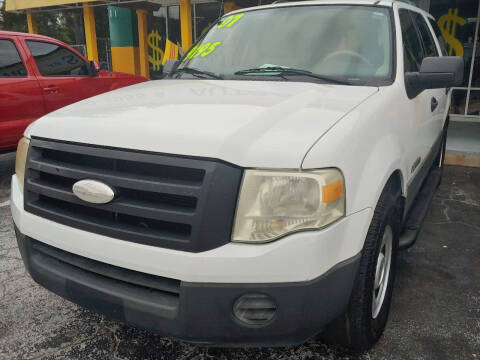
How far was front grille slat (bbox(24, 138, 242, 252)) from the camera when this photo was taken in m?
1.57

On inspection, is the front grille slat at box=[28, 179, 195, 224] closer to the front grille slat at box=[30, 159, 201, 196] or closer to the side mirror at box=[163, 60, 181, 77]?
the front grille slat at box=[30, 159, 201, 196]

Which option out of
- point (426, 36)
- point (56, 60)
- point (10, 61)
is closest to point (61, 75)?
point (56, 60)

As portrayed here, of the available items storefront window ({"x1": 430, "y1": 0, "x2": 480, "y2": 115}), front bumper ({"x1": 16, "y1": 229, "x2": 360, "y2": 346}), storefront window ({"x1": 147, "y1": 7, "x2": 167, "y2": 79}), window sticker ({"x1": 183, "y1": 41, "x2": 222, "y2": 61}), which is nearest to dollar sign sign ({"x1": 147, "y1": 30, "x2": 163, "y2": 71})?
storefront window ({"x1": 147, "y1": 7, "x2": 167, "y2": 79})

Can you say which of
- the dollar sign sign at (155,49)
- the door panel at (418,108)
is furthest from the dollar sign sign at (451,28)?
the dollar sign sign at (155,49)

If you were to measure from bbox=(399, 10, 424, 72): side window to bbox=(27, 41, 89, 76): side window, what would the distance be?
4.49m

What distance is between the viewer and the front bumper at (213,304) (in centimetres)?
159

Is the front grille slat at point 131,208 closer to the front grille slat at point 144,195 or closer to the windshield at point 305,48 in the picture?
the front grille slat at point 144,195

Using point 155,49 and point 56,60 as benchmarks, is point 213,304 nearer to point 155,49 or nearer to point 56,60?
point 56,60

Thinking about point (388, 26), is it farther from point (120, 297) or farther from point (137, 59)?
point (137, 59)

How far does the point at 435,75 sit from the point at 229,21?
5.62 feet

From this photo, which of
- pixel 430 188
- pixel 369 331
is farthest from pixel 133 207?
pixel 430 188

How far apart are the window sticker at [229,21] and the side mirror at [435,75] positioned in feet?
4.85

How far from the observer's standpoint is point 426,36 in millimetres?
3721

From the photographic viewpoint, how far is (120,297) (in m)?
1.73
